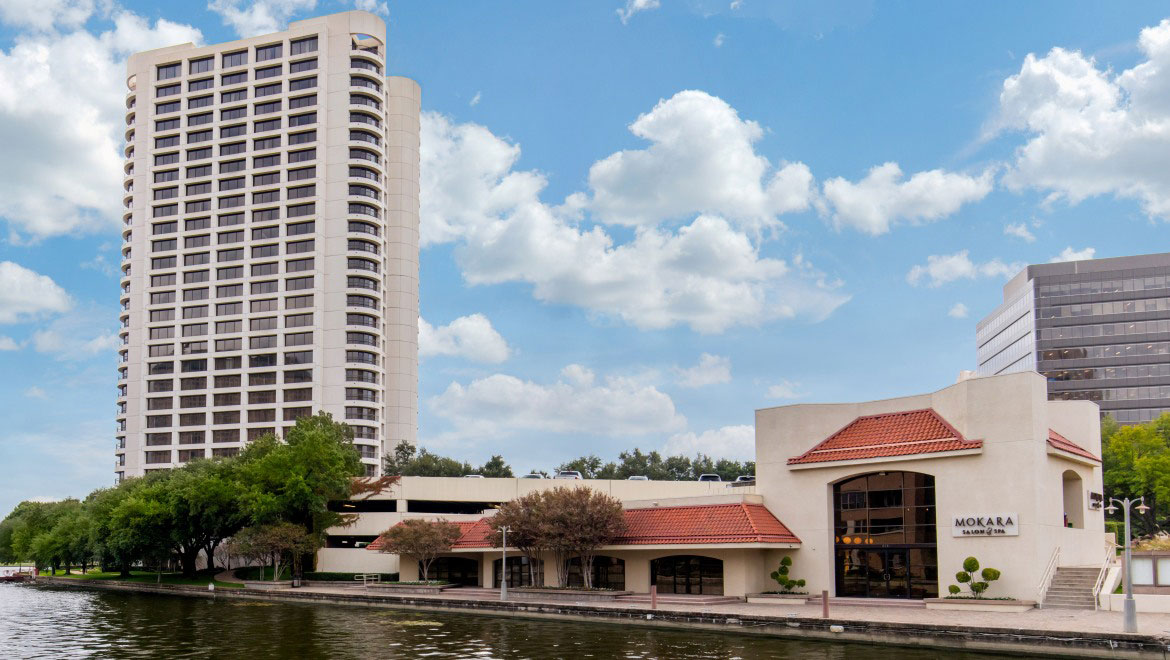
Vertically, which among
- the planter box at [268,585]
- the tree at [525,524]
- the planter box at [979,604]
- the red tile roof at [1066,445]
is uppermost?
the red tile roof at [1066,445]

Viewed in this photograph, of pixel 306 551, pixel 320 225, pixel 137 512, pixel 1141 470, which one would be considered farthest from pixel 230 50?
pixel 1141 470

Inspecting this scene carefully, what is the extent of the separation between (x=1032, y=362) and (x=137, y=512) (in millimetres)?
127173

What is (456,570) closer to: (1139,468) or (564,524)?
(564,524)

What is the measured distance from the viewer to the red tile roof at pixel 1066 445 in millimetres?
49334

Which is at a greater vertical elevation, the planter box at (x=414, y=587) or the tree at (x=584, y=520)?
the tree at (x=584, y=520)

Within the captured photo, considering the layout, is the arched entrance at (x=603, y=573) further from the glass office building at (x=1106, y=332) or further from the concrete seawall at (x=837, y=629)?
the glass office building at (x=1106, y=332)

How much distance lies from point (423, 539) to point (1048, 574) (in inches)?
1540

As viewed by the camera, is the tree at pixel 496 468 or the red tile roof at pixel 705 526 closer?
the red tile roof at pixel 705 526

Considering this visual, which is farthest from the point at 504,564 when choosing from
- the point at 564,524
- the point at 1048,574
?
the point at 1048,574

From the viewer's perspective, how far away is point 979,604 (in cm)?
4594

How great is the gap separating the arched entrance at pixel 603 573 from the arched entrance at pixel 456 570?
10.2 meters

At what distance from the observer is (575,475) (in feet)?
299

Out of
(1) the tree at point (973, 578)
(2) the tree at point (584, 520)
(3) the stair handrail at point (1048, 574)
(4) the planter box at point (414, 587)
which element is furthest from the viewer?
(4) the planter box at point (414, 587)

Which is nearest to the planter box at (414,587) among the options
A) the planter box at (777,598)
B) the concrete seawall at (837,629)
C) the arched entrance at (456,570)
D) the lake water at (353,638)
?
the arched entrance at (456,570)
